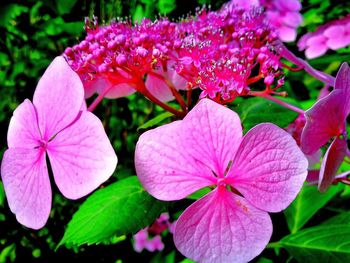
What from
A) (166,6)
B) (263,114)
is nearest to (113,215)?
(263,114)

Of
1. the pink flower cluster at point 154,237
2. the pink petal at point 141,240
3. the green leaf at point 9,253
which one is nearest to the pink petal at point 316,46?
the pink flower cluster at point 154,237

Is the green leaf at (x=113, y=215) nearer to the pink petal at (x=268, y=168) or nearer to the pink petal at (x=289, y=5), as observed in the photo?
the pink petal at (x=268, y=168)

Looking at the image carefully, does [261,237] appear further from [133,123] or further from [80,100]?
[133,123]

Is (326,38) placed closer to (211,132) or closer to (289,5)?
(289,5)

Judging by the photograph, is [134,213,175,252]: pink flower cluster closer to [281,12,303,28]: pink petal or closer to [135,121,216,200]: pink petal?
[281,12,303,28]: pink petal

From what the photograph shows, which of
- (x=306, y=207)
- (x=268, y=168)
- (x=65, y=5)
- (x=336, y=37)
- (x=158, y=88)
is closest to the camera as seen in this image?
(x=268, y=168)

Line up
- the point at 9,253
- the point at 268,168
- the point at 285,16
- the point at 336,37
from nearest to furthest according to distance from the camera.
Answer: the point at 268,168
the point at 9,253
the point at 336,37
the point at 285,16

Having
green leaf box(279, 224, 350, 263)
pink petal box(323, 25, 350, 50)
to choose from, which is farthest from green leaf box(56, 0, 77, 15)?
green leaf box(279, 224, 350, 263)
